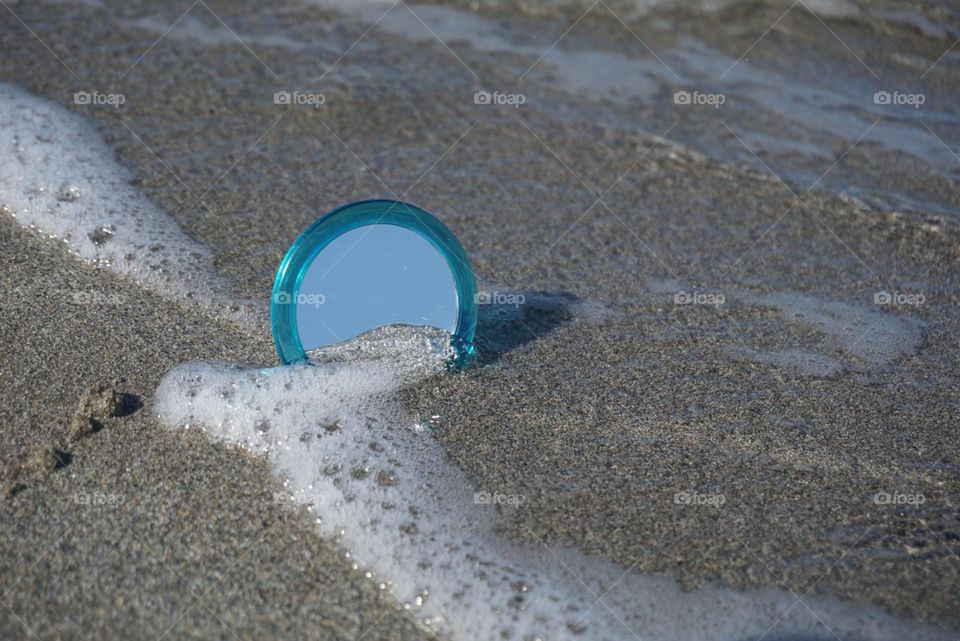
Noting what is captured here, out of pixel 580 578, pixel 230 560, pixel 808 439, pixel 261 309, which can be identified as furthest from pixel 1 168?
pixel 808 439

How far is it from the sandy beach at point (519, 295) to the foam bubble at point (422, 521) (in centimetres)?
3

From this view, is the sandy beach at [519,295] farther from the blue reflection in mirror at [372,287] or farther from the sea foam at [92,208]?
the blue reflection in mirror at [372,287]

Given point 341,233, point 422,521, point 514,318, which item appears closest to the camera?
point 422,521

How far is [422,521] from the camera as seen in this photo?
2316 millimetres

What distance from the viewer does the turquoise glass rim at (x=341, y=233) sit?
260 cm

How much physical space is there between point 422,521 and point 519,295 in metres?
1.13

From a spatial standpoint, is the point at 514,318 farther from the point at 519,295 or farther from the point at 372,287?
the point at 372,287

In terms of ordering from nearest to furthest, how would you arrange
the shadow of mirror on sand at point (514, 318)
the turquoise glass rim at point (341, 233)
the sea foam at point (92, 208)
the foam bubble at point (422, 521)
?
the foam bubble at point (422, 521)
the turquoise glass rim at point (341, 233)
the shadow of mirror on sand at point (514, 318)
the sea foam at point (92, 208)

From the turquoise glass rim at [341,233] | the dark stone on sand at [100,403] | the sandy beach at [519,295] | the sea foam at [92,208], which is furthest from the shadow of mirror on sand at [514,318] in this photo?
the dark stone on sand at [100,403]

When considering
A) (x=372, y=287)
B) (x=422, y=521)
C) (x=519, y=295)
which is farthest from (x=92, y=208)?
(x=422, y=521)

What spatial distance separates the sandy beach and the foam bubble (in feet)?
0.09

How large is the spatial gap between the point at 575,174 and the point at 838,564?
7.50ft

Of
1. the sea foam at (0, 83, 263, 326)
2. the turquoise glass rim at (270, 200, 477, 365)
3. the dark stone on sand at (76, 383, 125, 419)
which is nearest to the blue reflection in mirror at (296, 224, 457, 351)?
the turquoise glass rim at (270, 200, 477, 365)

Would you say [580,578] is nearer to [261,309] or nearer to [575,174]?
[261,309]
